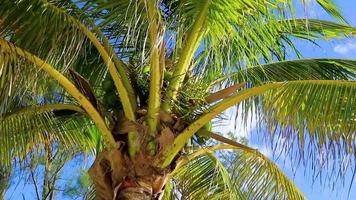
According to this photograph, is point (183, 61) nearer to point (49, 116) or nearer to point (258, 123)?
point (258, 123)

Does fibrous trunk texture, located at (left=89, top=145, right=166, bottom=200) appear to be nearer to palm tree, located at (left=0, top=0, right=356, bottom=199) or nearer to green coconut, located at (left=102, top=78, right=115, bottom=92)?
palm tree, located at (left=0, top=0, right=356, bottom=199)

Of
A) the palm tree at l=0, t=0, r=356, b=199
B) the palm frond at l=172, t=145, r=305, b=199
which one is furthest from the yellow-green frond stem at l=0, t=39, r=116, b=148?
the palm frond at l=172, t=145, r=305, b=199

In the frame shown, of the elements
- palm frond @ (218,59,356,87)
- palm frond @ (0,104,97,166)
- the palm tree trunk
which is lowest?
the palm tree trunk

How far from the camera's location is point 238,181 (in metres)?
6.52

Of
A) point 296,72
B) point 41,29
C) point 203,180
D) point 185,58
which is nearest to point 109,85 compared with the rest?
point 185,58

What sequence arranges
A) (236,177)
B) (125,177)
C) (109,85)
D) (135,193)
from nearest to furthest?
(135,193) < (125,177) < (109,85) < (236,177)

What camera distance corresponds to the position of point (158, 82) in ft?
16.4

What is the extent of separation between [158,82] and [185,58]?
0.44 meters

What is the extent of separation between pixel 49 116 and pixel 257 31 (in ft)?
6.75

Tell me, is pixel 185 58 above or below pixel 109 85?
above

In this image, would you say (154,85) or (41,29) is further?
(154,85)

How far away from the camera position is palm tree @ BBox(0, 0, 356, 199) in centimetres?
475

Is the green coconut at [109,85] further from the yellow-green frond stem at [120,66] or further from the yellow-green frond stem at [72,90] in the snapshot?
the yellow-green frond stem at [72,90]

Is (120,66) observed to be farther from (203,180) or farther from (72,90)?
(203,180)
